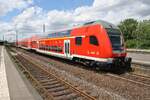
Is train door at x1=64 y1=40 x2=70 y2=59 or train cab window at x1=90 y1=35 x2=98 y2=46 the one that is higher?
train cab window at x1=90 y1=35 x2=98 y2=46

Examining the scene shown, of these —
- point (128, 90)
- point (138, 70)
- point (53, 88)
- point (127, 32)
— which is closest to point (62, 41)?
point (138, 70)

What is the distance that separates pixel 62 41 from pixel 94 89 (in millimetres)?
13306

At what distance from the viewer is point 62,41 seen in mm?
24797

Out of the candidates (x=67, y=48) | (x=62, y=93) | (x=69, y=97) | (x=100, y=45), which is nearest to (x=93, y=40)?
(x=100, y=45)

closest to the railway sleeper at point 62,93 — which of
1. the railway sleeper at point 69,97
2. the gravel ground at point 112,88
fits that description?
the railway sleeper at point 69,97

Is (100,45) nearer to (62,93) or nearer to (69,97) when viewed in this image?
(62,93)

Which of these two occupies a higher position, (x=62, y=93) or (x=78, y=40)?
(x=78, y=40)

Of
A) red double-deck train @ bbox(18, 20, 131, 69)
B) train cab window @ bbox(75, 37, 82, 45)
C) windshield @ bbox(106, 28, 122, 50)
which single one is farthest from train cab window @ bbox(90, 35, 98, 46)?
train cab window @ bbox(75, 37, 82, 45)

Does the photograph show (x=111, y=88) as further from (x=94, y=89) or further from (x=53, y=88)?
(x=53, y=88)

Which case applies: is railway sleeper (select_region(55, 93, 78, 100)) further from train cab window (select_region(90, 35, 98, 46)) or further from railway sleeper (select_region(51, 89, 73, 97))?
train cab window (select_region(90, 35, 98, 46))

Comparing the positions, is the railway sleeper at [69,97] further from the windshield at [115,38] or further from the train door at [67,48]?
the train door at [67,48]

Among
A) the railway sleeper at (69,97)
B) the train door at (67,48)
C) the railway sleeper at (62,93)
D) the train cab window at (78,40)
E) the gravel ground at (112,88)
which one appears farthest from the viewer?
the train door at (67,48)

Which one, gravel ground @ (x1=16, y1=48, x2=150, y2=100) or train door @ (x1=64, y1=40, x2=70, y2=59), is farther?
train door @ (x1=64, y1=40, x2=70, y2=59)

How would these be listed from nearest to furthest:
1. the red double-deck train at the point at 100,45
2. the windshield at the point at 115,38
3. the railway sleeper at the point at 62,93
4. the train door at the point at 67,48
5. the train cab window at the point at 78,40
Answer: the railway sleeper at the point at 62,93 < the red double-deck train at the point at 100,45 < the windshield at the point at 115,38 < the train cab window at the point at 78,40 < the train door at the point at 67,48
